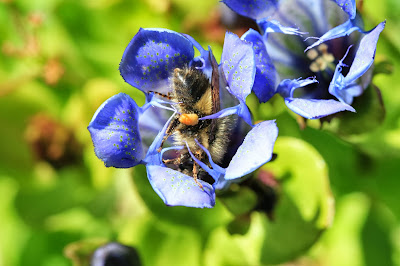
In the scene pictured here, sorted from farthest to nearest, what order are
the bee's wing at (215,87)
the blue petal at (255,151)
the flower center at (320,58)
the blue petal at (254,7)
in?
the flower center at (320,58) → the blue petal at (254,7) → the bee's wing at (215,87) → the blue petal at (255,151)

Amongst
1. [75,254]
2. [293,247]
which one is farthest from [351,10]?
[75,254]

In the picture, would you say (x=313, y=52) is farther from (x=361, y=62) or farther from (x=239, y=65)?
(x=239, y=65)

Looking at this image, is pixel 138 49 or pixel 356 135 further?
pixel 356 135

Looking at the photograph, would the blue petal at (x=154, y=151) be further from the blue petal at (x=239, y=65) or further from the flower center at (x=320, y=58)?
the flower center at (x=320, y=58)

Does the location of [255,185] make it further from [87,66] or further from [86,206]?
[87,66]

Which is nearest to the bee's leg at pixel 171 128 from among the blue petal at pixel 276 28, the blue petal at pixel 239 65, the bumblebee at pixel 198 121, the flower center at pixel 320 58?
the bumblebee at pixel 198 121

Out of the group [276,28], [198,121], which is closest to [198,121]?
[198,121]
